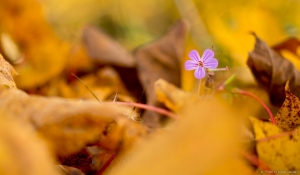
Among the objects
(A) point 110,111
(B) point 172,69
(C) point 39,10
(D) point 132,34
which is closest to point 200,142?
(A) point 110,111

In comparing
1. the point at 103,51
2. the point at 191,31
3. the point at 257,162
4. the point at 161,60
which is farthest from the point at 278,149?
the point at 191,31

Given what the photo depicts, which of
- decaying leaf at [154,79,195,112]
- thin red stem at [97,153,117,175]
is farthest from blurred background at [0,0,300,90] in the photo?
→ thin red stem at [97,153,117,175]

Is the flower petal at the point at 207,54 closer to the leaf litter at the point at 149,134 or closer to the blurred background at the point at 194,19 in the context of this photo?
the leaf litter at the point at 149,134

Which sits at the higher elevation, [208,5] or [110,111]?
[208,5]

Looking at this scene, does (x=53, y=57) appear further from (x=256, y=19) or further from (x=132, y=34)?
(x=132, y=34)

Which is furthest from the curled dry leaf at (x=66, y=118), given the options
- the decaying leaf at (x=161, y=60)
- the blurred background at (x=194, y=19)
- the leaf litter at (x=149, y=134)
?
the blurred background at (x=194, y=19)

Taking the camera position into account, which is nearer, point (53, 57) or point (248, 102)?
point (248, 102)

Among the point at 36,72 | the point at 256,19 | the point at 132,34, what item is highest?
the point at 132,34
